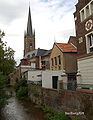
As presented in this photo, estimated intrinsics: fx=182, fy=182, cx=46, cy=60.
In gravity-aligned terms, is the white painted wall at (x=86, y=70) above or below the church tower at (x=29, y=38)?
below

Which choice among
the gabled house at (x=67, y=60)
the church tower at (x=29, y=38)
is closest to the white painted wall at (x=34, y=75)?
the gabled house at (x=67, y=60)

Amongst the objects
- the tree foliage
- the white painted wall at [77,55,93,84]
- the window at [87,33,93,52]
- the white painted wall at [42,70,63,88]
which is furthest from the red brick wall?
the tree foliage

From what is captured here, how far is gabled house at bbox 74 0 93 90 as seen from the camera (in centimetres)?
1861

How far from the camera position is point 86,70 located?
19.0 metres

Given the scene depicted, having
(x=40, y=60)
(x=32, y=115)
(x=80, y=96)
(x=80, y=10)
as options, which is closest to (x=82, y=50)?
(x=80, y=10)

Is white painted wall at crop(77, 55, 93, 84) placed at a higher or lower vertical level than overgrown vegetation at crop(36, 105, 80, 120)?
higher

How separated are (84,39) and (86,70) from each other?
401 cm

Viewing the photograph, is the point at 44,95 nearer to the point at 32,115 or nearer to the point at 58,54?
the point at 32,115

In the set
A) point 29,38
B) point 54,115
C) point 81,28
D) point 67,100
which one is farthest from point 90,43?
point 29,38

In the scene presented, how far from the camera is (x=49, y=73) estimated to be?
29.9m

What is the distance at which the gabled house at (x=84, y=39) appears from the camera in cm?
1861

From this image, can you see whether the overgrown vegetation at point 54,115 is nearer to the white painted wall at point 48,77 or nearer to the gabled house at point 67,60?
the white painted wall at point 48,77

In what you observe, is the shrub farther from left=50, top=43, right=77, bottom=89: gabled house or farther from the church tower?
the church tower

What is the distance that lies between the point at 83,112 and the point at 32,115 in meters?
8.85
